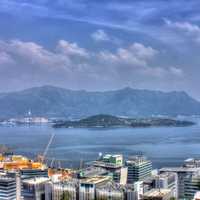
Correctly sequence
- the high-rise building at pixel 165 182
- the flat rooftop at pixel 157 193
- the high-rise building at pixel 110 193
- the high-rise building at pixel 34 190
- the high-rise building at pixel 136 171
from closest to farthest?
the flat rooftop at pixel 157 193 < the high-rise building at pixel 110 193 < the high-rise building at pixel 34 190 < the high-rise building at pixel 165 182 < the high-rise building at pixel 136 171

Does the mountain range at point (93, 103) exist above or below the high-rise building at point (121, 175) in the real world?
above

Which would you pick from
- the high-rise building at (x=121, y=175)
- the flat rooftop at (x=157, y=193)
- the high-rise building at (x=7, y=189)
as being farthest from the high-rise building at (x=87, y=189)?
the high-rise building at (x=121, y=175)

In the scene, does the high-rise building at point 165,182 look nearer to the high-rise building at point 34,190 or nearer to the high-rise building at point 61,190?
the high-rise building at point 61,190

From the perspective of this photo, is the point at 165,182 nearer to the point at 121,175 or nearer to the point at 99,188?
the point at 99,188

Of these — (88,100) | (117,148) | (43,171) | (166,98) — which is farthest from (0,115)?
(43,171)

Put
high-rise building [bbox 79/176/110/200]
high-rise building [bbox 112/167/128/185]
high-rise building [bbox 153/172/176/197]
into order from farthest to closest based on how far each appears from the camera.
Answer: high-rise building [bbox 112/167/128/185], high-rise building [bbox 153/172/176/197], high-rise building [bbox 79/176/110/200]

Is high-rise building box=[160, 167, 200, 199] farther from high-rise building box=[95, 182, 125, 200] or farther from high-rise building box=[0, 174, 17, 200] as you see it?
high-rise building box=[0, 174, 17, 200]

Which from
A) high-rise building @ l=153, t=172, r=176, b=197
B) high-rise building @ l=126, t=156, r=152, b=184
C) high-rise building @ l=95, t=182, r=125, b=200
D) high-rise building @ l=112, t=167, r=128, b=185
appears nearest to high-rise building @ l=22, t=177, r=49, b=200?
high-rise building @ l=95, t=182, r=125, b=200

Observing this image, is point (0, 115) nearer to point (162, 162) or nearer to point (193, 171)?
point (162, 162)
